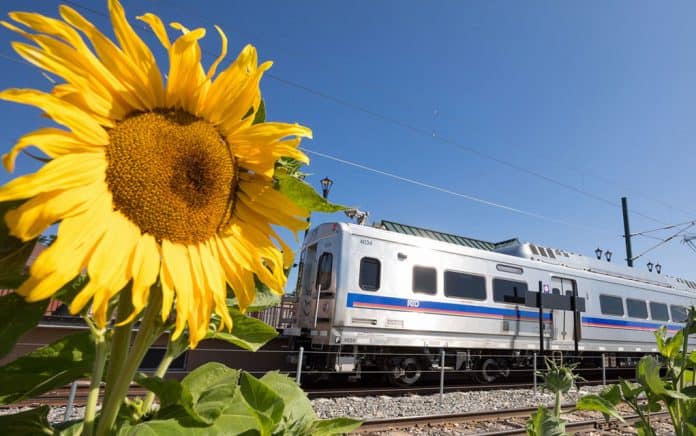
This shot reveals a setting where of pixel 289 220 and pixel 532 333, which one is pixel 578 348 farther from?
pixel 289 220

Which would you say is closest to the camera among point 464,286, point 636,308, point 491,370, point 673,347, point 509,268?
point 673,347

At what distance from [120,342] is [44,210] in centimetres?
18

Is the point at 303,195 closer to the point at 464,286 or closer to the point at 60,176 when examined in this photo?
the point at 60,176

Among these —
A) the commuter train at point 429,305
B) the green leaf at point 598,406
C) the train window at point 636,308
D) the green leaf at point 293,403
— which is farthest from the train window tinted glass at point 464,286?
the green leaf at point 293,403

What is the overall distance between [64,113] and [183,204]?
17 cm

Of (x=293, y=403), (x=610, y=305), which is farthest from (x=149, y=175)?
(x=610, y=305)

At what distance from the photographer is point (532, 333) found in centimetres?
1138

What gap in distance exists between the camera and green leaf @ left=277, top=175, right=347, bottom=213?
60cm

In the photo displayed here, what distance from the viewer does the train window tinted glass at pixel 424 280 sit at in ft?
31.5

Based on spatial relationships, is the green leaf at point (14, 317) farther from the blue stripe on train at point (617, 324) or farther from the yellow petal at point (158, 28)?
the blue stripe on train at point (617, 324)

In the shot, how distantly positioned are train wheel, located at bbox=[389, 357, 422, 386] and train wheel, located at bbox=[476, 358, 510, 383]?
213 cm

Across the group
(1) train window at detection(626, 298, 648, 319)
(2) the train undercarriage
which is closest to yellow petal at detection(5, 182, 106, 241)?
(2) the train undercarriage

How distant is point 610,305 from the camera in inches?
538

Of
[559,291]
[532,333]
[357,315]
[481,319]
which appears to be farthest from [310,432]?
[559,291]
